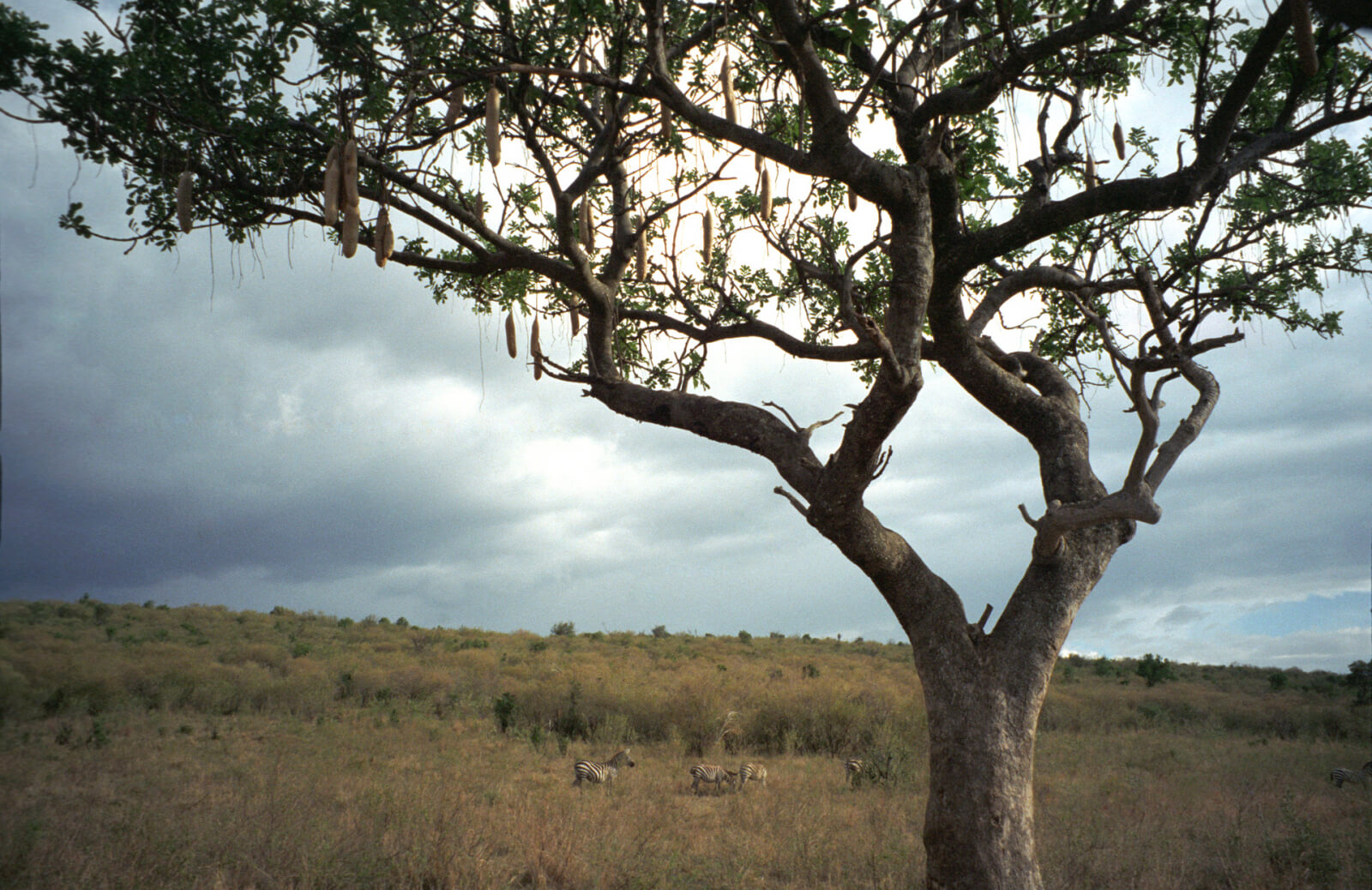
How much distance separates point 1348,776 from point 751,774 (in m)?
9.34

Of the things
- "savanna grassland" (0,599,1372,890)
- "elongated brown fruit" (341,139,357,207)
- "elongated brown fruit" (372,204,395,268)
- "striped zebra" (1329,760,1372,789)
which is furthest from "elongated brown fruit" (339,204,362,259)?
"striped zebra" (1329,760,1372,789)

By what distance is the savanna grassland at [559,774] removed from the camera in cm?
646

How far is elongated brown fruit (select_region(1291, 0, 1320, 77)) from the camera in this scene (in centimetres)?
301

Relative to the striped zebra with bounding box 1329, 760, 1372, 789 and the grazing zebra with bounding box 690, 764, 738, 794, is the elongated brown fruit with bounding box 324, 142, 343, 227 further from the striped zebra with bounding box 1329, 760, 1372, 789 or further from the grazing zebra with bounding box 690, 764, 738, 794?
the striped zebra with bounding box 1329, 760, 1372, 789

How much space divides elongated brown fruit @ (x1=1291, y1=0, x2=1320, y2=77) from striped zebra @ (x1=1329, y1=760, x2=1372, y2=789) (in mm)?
13057

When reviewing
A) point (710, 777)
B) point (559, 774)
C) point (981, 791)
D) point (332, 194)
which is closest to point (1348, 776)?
point (710, 777)

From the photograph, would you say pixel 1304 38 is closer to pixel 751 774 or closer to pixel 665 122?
pixel 665 122

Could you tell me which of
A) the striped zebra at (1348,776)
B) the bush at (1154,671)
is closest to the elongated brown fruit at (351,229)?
the striped zebra at (1348,776)

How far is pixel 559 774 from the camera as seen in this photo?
11297 mm

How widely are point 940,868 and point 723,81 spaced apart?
4979mm

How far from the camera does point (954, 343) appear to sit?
6418 millimetres

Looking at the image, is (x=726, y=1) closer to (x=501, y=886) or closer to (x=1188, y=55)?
(x=1188, y=55)

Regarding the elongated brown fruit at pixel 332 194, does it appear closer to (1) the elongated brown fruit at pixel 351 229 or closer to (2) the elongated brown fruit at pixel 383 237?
(1) the elongated brown fruit at pixel 351 229

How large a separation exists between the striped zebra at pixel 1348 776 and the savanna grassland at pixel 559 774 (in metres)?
0.18
